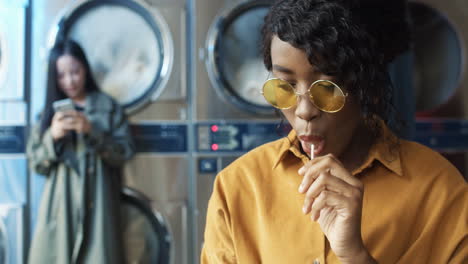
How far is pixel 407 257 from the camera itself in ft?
3.13

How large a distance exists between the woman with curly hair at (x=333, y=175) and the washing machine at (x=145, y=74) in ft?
4.98

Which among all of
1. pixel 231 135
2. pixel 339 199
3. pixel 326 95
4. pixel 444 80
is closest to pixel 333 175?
pixel 339 199

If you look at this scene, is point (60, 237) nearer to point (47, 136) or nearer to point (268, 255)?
point (47, 136)

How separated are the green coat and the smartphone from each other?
0.25 feet

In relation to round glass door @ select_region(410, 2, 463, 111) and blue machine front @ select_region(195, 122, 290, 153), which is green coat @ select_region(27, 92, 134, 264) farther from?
round glass door @ select_region(410, 2, 463, 111)

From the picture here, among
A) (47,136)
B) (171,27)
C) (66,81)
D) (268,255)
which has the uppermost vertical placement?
(171,27)

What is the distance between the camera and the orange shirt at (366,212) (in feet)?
3.18

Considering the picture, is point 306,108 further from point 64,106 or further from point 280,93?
point 64,106

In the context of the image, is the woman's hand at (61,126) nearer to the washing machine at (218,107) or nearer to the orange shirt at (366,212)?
the washing machine at (218,107)

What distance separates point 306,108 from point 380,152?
0.24 metres

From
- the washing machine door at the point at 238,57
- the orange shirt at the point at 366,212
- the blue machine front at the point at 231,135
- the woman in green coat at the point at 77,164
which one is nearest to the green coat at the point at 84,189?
the woman in green coat at the point at 77,164

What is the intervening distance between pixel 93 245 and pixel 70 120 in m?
0.64

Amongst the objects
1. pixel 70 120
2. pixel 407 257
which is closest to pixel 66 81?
pixel 70 120

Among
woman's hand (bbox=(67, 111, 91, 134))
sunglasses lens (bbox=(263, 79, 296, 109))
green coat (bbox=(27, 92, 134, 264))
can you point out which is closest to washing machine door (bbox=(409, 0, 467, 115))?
green coat (bbox=(27, 92, 134, 264))
